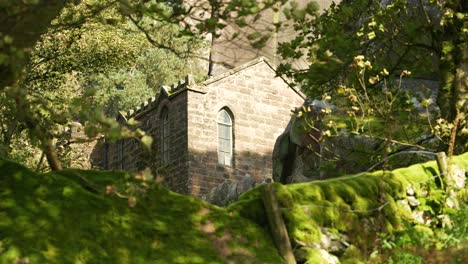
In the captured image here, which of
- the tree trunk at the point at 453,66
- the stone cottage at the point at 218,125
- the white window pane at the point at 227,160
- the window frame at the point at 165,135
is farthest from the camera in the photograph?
the white window pane at the point at 227,160

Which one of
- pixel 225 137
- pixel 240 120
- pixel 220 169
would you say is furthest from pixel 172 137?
pixel 240 120

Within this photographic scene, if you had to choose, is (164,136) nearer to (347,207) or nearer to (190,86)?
(190,86)

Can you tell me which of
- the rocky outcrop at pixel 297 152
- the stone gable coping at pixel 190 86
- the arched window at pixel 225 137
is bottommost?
the rocky outcrop at pixel 297 152

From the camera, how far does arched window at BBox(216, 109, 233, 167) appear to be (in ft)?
150

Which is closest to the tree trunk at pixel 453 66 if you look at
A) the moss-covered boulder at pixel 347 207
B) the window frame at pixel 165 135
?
the moss-covered boulder at pixel 347 207

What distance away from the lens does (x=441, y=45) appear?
17797 millimetres

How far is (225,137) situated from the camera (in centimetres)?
4597

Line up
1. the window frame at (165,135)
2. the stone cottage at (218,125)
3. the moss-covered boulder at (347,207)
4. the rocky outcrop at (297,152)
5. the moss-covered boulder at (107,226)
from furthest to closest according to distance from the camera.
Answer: the window frame at (165,135) → the stone cottage at (218,125) → the rocky outcrop at (297,152) → the moss-covered boulder at (347,207) → the moss-covered boulder at (107,226)

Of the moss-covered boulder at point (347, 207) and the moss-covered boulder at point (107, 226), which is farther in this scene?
the moss-covered boulder at point (347, 207)

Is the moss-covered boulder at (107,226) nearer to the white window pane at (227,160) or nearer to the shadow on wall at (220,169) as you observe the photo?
the shadow on wall at (220,169)

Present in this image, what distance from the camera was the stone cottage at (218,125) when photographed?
4416cm

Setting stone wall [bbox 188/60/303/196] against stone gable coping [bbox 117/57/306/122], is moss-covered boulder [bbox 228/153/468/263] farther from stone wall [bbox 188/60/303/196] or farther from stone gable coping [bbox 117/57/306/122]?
stone wall [bbox 188/60/303/196]

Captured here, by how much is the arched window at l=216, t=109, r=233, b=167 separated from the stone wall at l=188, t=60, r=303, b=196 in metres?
0.30

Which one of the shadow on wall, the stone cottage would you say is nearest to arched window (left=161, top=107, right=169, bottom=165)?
the stone cottage
